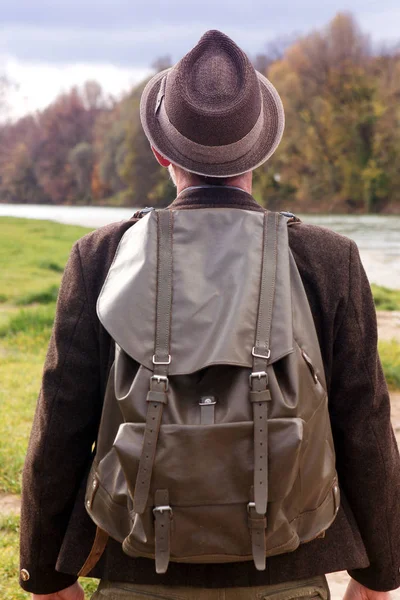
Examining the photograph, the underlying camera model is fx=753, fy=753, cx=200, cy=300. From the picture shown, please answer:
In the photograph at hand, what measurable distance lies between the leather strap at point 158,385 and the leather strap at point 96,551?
259 millimetres

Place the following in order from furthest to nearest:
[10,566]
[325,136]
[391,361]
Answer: [325,136] < [391,361] < [10,566]

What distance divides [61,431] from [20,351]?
6090mm

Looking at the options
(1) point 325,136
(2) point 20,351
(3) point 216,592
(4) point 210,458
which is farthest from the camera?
(1) point 325,136

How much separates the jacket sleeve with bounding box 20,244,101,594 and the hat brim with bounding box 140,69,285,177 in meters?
0.31

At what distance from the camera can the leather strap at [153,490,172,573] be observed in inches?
56.7

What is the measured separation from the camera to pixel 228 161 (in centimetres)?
171

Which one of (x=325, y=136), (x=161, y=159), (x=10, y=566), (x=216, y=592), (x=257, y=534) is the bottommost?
(x=325, y=136)

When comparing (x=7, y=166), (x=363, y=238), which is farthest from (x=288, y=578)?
(x=7, y=166)

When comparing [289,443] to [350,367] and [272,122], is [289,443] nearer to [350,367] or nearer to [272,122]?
[350,367]

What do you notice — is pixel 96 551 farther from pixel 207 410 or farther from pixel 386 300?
pixel 386 300

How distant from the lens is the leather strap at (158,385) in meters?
1.43

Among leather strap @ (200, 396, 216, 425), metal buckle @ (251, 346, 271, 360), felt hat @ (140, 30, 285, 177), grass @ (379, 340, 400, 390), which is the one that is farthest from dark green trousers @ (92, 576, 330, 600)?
grass @ (379, 340, 400, 390)

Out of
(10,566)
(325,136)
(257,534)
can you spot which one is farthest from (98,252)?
(325,136)

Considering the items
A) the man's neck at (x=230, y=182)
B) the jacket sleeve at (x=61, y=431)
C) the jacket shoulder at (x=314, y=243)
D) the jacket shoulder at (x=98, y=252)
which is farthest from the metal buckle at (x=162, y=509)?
the man's neck at (x=230, y=182)
